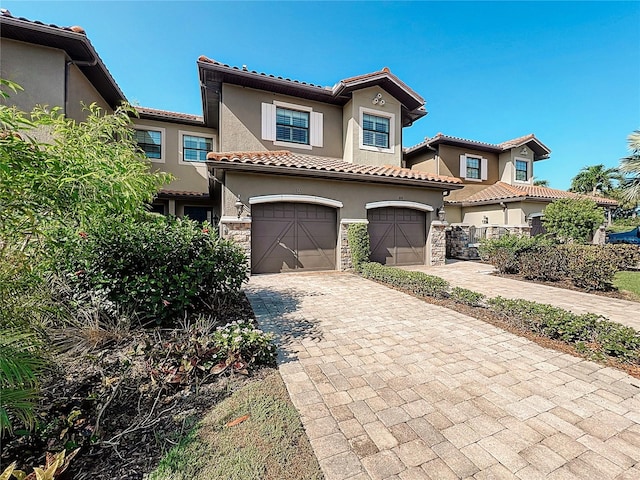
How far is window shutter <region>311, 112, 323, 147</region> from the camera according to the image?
471 inches

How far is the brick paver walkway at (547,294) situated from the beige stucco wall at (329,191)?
345cm

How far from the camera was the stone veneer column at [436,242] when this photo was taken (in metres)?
12.4

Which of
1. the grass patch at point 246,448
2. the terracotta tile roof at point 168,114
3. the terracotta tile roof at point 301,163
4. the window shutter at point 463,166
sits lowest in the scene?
the grass patch at point 246,448

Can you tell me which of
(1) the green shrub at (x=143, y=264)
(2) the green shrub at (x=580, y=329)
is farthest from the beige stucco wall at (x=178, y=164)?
(2) the green shrub at (x=580, y=329)

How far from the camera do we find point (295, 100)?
38.2 feet

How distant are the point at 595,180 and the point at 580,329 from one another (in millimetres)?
37079

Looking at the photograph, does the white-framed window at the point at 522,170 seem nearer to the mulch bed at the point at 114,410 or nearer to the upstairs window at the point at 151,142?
the mulch bed at the point at 114,410

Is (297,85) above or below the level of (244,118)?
above

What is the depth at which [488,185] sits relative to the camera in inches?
703

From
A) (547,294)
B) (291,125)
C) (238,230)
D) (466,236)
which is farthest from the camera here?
(466,236)

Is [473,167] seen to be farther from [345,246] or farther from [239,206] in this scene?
[239,206]

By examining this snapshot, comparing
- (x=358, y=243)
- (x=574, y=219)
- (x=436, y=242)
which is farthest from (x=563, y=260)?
(x=358, y=243)

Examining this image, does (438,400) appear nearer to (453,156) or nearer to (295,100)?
(295,100)

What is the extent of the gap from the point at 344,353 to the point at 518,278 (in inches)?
352
